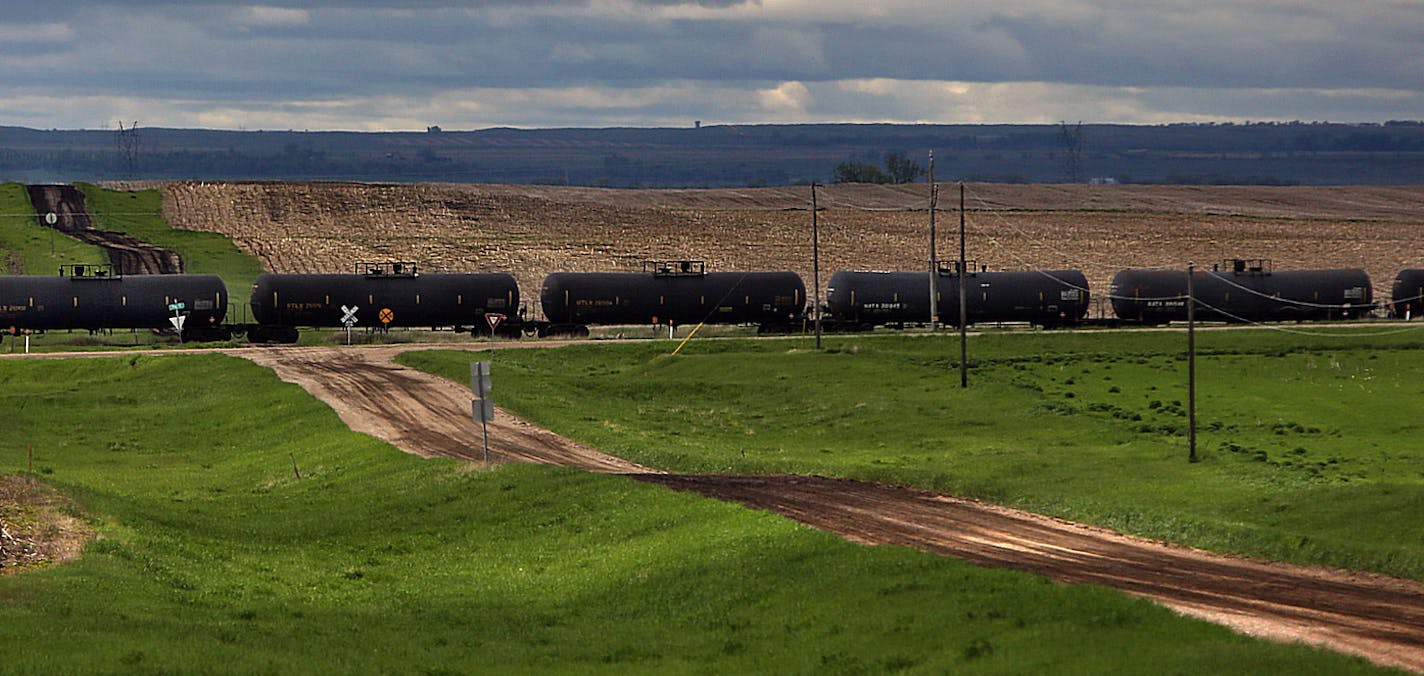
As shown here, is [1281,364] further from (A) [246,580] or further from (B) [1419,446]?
(A) [246,580]

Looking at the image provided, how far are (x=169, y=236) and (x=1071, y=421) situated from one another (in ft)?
318

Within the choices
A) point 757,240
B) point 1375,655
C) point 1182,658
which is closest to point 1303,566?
point 1375,655

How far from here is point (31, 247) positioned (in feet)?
385

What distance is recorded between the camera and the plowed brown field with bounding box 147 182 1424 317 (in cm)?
12206

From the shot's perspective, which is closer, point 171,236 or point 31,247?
point 31,247

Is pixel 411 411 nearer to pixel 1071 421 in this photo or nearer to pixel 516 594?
pixel 1071 421

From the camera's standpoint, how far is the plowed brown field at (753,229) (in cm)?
12206

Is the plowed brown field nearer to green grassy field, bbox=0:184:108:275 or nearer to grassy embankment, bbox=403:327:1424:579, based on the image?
green grassy field, bbox=0:184:108:275

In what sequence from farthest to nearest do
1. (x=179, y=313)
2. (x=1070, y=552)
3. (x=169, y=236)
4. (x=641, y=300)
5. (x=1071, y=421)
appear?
(x=169, y=236)
(x=641, y=300)
(x=179, y=313)
(x=1071, y=421)
(x=1070, y=552)

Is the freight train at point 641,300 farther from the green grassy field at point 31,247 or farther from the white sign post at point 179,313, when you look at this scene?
the green grassy field at point 31,247

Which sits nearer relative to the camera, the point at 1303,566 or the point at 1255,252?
the point at 1303,566

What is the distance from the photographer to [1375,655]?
→ 20562mm

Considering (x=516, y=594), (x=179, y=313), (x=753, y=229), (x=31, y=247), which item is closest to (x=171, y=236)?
(x=31, y=247)

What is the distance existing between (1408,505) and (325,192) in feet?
440
